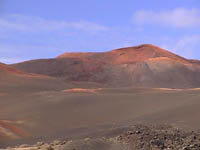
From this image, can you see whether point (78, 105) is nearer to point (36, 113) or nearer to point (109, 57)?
point (36, 113)

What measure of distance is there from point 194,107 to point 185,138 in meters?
9.83

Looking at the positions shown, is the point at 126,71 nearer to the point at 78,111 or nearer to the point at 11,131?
the point at 78,111

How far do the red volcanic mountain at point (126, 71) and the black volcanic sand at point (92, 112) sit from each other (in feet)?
130

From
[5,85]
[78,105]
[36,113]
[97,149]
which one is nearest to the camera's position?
[97,149]

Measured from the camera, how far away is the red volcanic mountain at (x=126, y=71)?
6838cm

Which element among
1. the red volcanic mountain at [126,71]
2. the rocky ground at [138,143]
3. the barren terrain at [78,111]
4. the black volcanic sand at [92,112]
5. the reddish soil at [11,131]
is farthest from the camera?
the red volcanic mountain at [126,71]

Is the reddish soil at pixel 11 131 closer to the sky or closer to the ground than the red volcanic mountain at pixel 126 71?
closer to the ground

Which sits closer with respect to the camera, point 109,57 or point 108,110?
point 108,110

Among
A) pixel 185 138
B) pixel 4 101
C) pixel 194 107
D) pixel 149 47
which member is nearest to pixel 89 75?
pixel 149 47

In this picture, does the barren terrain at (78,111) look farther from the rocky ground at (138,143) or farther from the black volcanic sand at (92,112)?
the rocky ground at (138,143)

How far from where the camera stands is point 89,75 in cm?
7175

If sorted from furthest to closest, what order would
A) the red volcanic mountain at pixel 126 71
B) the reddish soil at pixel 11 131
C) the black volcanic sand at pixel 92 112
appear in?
the red volcanic mountain at pixel 126 71
the black volcanic sand at pixel 92 112
the reddish soil at pixel 11 131

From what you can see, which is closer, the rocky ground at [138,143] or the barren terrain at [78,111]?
the rocky ground at [138,143]

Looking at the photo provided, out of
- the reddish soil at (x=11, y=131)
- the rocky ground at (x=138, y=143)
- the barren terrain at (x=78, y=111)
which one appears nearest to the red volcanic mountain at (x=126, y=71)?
the barren terrain at (x=78, y=111)
